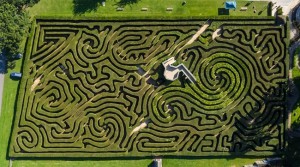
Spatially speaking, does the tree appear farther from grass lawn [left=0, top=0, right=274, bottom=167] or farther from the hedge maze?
grass lawn [left=0, top=0, right=274, bottom=167]

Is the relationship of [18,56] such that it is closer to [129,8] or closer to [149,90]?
[129,8]

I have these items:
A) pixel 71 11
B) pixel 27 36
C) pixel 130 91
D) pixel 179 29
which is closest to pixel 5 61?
pixel 27 36

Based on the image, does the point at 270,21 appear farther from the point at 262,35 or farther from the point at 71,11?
the point at 71,11

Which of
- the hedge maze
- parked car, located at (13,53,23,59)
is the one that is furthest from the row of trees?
the hedge maze

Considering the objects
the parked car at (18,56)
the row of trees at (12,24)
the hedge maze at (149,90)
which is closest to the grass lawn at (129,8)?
the hedge maze at (149,90)

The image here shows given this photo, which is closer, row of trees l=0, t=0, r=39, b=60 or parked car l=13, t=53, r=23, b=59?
row of trees l=0, t=0, r=39, b=60

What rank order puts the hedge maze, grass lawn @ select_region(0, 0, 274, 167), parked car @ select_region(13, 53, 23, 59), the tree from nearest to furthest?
the tree, the hedge maze, parked car @ select_region(13, 53, 23, 59), grass lawn @ select_region(0, 0, 274, 167)
